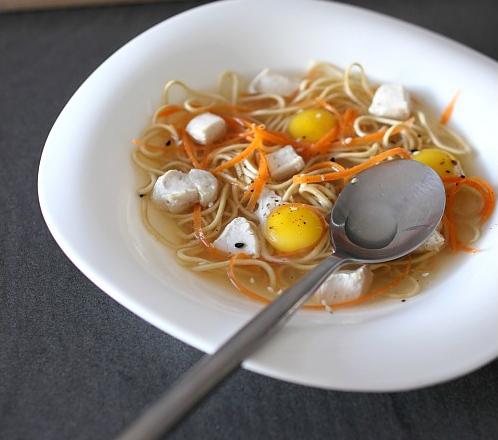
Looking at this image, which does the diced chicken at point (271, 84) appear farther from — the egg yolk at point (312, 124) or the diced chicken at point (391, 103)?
the diced chicken at point (391, 103)

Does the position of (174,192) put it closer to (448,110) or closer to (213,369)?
(213,369)

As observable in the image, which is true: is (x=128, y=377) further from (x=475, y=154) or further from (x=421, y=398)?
(x=475, y=154)

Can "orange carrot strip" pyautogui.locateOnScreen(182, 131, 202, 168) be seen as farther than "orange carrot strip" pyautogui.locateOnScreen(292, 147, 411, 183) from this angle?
Yes

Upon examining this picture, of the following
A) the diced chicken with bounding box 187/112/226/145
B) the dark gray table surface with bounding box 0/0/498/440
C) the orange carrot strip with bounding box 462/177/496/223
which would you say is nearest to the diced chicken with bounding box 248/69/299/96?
the diced chicken with bounding box 187/112/226/145

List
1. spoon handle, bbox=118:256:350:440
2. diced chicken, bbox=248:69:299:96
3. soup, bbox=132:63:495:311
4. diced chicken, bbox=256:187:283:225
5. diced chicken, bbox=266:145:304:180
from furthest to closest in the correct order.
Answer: diced chicken, bbox=248:69:299:96, diced chicken, bbox=266:145:304:180, diced chicken, bbox=256:187:283:225, soup, bbox=132:63:495:311, spoon handle, bbox=118:256:350:440

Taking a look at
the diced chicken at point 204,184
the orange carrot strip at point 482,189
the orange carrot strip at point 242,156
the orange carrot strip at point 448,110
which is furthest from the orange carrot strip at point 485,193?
the diced chicken at point 204,184

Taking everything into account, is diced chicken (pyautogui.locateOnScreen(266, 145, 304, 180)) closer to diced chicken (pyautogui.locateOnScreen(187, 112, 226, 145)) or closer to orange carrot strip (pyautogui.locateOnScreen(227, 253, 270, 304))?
diced chicken (pyautogui.locateOnScreen(187, 112, 226, 145))
